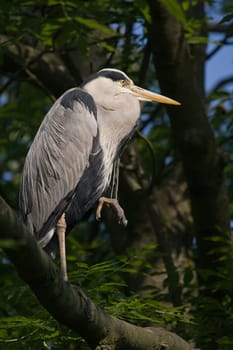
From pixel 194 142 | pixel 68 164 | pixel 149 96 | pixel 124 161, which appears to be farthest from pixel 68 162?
pixel 124 161

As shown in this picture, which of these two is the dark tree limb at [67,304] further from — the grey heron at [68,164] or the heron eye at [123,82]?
the heron eye at [123,82]

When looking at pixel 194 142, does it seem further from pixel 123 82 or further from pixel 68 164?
pixel 68 164

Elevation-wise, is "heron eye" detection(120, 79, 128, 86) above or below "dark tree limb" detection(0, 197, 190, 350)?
above

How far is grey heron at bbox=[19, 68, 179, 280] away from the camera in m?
4.89

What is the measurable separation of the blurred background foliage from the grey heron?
303 mm

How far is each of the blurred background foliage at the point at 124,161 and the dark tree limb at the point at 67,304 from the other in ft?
0.92

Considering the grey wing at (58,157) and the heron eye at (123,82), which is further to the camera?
the heron eye at (123,82)

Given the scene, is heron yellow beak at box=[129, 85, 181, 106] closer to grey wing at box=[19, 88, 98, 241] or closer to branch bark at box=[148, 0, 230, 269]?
branch bark at box=[148, 0, 230, 269]

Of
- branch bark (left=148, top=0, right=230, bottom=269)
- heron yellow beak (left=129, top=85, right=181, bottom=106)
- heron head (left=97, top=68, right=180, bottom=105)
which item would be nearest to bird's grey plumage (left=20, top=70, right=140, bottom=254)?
heron head (left=97, top=68, right=180, bottom=105)

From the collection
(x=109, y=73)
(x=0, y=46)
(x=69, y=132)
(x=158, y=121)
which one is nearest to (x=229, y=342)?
(x=69, y=132)

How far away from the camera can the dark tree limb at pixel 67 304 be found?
8.82 feet

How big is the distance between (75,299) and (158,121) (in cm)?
503

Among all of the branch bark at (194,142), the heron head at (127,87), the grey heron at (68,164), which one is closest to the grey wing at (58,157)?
the grey heron at (68,164)

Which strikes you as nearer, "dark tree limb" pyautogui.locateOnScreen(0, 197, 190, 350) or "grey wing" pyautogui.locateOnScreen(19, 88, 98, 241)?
"dark tree limb" pyautogui.locateOnScreen(0, 197, 190, 350)
